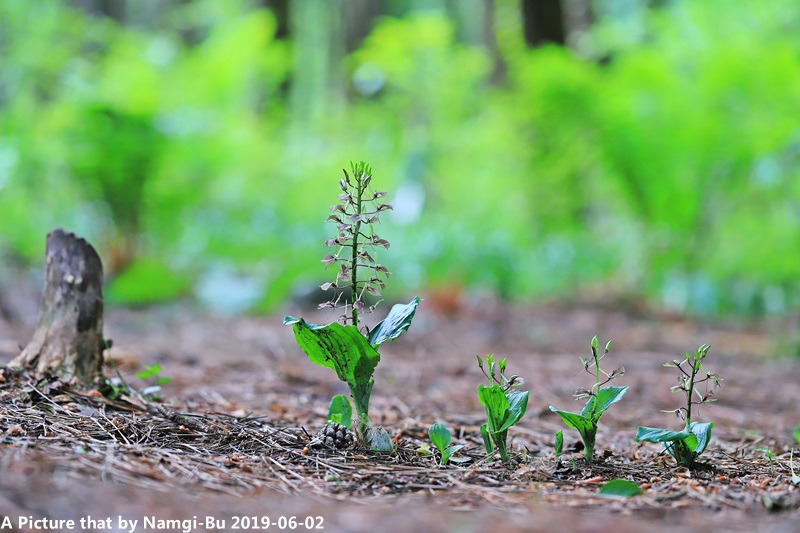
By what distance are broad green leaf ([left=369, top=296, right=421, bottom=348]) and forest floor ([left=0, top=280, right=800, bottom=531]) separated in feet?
0.80

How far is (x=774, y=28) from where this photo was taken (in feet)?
16.6

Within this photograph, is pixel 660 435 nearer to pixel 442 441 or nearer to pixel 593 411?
pixel 593 411

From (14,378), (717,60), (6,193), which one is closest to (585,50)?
(717,60)

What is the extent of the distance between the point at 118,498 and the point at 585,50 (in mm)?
7353

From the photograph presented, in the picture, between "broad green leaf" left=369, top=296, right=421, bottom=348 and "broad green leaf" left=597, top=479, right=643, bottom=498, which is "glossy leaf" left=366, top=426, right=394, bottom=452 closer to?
"broad green leaf" left=369, top=296, right=421, bottom=348

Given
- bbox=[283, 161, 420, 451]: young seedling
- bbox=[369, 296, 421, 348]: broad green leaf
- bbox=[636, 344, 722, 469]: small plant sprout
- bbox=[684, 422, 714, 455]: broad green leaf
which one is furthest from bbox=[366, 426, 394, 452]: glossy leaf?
bbox=[684, 422, 714, 455]: broad green leaf

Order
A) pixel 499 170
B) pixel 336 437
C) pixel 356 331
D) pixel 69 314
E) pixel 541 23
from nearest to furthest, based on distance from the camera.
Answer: pixel 356 331
pixel 336 437
pixel 69 314
pixel 541 23
pixel 499 170

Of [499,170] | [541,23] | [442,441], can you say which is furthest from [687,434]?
[541,23]

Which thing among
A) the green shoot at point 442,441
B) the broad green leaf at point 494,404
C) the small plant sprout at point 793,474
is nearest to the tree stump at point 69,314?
the green shoot at point 442,441

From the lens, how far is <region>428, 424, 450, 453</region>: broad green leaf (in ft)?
4.67

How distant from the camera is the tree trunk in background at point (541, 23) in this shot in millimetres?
6895

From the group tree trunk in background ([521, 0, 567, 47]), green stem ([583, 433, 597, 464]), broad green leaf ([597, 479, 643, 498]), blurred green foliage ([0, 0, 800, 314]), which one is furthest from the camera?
tree trunk in background ([521, 0, 567, 47])

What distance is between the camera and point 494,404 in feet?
4.54

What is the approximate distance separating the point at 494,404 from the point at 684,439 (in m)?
0.40
